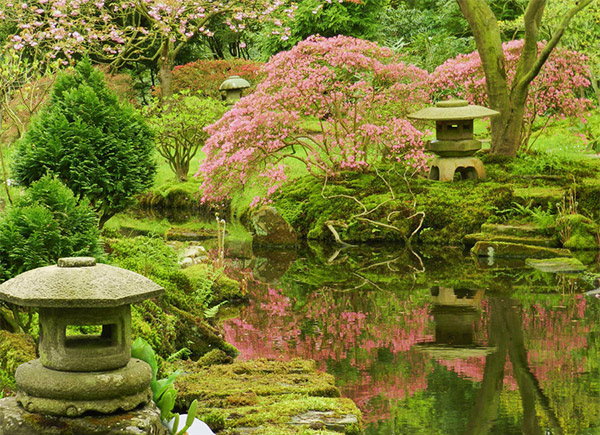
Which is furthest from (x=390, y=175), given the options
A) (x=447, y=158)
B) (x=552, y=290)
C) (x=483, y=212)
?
(x=552, y=290)

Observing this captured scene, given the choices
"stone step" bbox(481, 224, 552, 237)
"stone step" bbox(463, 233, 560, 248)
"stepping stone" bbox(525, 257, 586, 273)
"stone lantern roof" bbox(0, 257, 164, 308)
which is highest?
"stone lantern roof" bbox(0, 257, 164, 308)

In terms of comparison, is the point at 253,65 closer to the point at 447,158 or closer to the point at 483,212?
the point at 447,158

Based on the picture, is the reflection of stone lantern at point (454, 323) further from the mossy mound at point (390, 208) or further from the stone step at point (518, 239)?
the mossy mound at point (390, 208)

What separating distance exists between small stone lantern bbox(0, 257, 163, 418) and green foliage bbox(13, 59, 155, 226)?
4505 mm

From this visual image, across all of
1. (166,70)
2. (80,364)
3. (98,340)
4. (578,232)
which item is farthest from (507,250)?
(166,70)

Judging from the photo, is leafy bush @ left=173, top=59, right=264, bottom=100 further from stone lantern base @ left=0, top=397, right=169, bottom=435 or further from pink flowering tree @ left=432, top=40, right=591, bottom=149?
stone lantern base @ left=0, top=397, right=169, bottom=435

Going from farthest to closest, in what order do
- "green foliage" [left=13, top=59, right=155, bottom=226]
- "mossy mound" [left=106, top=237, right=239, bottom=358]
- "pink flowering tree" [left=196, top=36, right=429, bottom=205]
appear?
"pink flowering tree" [left=196, top=36, right=429, bottom=205] < "green foliage" [left=13, top=59, right=155, bottom=226] < "mossy mound" [left=106, top=237, right=239, bottom=358]

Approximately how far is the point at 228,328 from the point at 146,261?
49.7 inches

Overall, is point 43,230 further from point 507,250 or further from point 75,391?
point 507,250

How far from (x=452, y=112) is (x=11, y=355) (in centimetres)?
1348

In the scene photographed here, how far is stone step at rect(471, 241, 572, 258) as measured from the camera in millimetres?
15336

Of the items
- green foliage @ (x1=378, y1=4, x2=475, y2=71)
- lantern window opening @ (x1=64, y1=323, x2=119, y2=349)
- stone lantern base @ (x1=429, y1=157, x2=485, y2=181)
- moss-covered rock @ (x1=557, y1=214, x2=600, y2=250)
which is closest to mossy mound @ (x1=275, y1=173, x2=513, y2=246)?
stone lantern base @ (x1=429, y1=157, x2=485, y2=181)

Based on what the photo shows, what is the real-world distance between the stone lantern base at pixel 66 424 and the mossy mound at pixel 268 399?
43.7 inches

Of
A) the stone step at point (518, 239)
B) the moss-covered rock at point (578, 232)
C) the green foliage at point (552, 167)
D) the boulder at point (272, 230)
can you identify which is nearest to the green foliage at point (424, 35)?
the green foliage at point (552, 167)
